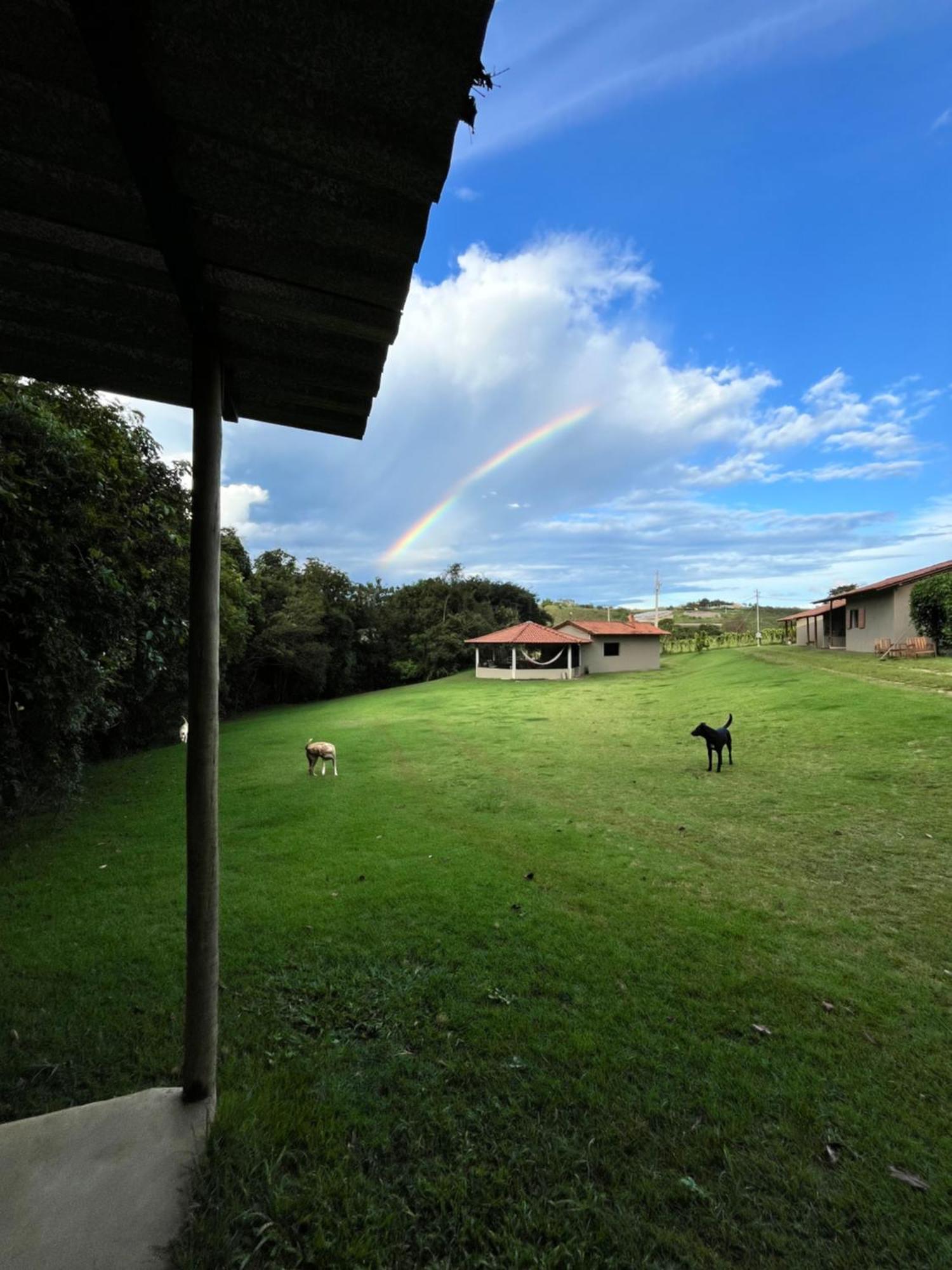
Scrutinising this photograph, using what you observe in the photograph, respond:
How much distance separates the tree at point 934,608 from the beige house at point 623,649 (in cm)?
1115

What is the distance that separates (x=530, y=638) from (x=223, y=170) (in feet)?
89.2

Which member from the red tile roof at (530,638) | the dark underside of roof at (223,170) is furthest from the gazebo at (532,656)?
the dark underside of roof at (223,170)

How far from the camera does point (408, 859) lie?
5.30 metres

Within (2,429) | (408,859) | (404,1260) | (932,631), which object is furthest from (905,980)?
(932,631)

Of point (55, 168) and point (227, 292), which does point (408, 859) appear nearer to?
point (227, 292)

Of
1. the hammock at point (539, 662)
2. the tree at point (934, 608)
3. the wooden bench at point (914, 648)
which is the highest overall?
the tree at point (934, 608)

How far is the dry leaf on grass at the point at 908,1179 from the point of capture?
6.30 feet

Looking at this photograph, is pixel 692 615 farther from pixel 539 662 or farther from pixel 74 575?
pixel 74 575

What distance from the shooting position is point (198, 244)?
1.53 meters

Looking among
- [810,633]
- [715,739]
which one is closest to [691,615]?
[810,633]

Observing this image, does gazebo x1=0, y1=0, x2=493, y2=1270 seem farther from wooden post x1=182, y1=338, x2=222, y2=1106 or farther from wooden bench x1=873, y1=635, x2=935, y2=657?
wooden bench x1=873, y1=635, x2=935, y2=657

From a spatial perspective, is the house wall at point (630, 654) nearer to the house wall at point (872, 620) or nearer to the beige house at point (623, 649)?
the beige house at point (623, 649)

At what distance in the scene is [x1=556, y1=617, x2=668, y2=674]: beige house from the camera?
1145 inches

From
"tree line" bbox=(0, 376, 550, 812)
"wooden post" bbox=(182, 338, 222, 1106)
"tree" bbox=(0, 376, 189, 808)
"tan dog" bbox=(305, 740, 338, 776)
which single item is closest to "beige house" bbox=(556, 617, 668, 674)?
"tan dog" bbox=(305, 740, 338, 776)
